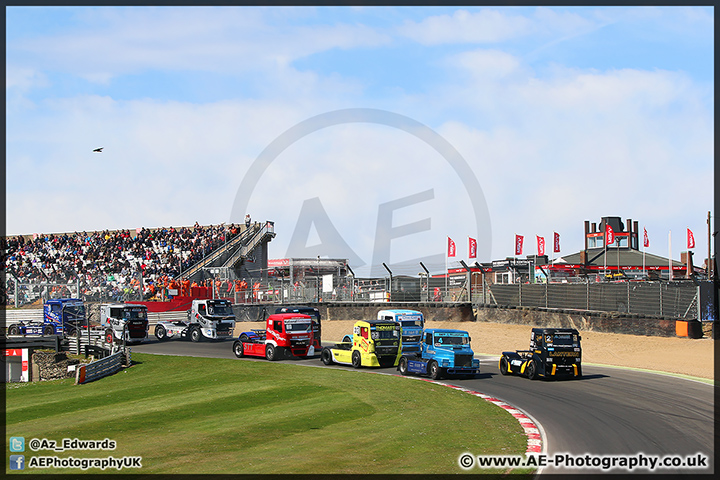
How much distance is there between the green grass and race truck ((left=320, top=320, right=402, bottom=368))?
5.08ft

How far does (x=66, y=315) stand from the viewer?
125ft

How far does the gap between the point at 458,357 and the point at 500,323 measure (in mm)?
19087

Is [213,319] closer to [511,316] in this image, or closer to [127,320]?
[127,320]

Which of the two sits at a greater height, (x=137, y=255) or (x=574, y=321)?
(x=137, y=255)

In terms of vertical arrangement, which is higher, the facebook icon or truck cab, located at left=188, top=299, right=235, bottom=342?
truck cab, located at left=188, top=299, right=235, bottom=342

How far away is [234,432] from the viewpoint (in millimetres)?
15148

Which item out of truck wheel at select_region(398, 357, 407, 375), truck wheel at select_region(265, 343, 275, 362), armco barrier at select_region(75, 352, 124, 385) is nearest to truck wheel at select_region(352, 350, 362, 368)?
truck wheel at select_region(398, 357, 407, 375)

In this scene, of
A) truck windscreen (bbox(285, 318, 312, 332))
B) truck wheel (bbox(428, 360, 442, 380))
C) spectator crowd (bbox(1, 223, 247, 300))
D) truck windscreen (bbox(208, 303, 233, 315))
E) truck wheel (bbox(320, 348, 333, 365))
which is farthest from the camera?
spectator crowd (bbox(1, 223, 247, 300))

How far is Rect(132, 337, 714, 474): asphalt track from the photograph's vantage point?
1331cm

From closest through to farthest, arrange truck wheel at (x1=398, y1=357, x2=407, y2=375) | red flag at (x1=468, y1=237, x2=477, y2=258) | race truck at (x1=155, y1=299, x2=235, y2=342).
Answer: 1. truck wheel at (x1=398, y1=357, x2=407, y2=375)
2. race truck at (x1=155, y1=299, x2=235, y2=342)
3. red flag at (x1=468, y1=237, x2=477, y2=258)

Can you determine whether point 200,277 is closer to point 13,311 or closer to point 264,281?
point 264,281

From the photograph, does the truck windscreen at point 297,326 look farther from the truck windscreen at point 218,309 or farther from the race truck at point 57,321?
the race truck at point 57,321

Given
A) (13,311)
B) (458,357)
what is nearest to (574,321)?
(458,357)

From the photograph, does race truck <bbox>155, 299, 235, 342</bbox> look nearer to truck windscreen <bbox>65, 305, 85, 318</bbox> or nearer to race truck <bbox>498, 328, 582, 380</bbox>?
truck windscreen <bbox>65, 305, 85, 318</bbox>
